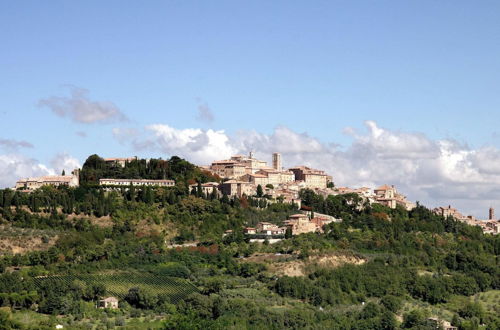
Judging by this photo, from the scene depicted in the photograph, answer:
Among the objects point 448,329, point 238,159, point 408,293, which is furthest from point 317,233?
point 238,159

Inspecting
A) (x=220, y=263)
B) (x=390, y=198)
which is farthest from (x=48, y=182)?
(x=390, y=198)

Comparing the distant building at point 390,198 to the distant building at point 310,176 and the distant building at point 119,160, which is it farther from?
the distant building at point 119,160

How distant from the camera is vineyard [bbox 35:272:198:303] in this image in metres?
57.1

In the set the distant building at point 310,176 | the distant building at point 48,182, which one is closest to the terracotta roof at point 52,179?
the distant building at point 48,182

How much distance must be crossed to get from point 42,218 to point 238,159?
1277 inches

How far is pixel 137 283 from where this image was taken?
59125 mm

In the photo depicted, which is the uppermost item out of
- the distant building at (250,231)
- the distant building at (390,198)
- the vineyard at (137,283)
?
the distant building at (390,198)

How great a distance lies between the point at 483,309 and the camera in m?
63.9

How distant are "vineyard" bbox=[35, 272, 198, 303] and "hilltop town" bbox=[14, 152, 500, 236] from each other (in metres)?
12.5

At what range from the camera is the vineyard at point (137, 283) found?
5712 cm

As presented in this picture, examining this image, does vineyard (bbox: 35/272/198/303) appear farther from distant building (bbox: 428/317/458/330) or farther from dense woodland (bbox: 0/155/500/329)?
distant building (bbox: 428/317/458/330)

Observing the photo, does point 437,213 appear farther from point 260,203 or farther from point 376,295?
point 376,295

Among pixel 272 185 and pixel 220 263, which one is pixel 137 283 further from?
pixel 272 185

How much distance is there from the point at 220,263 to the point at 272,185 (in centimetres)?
2414
